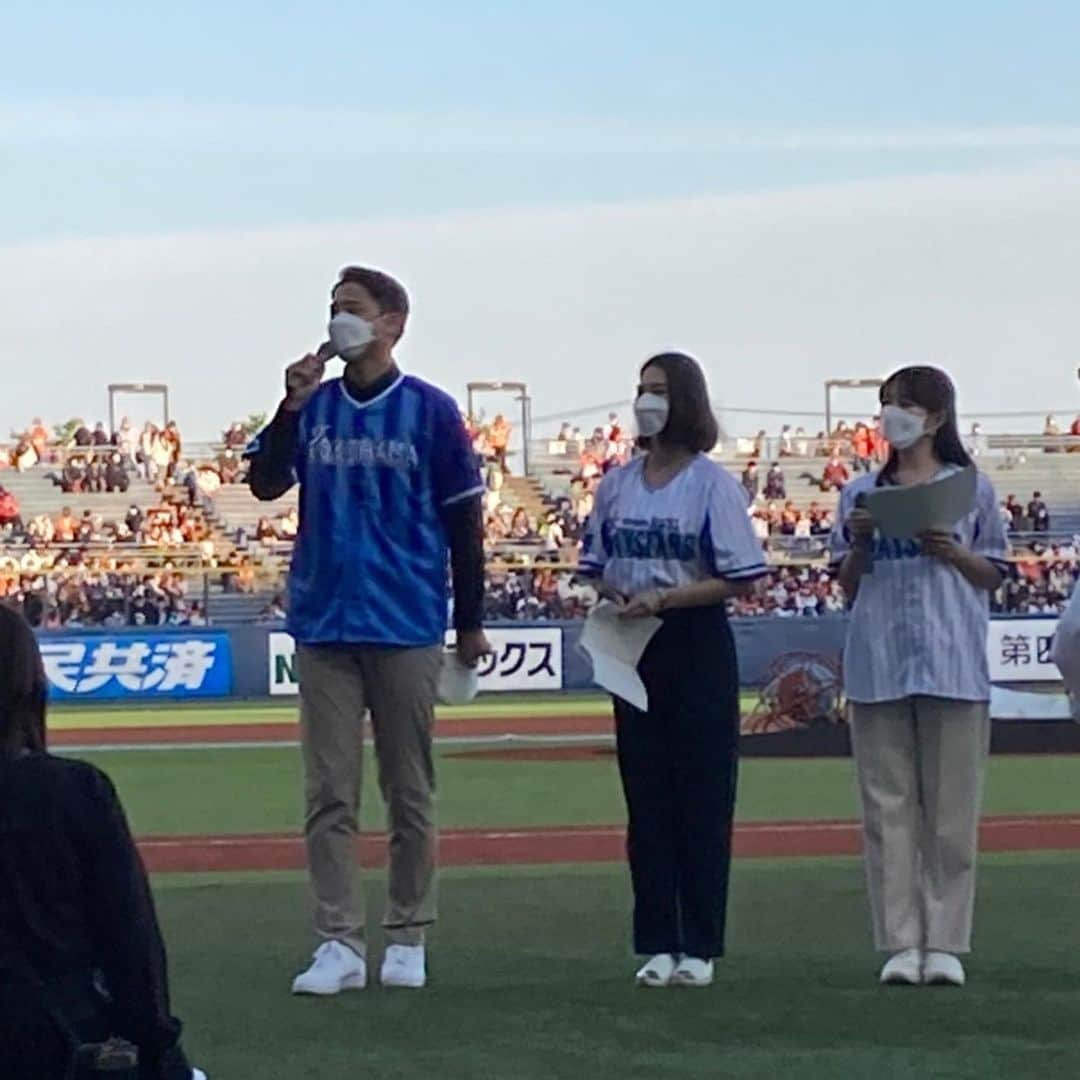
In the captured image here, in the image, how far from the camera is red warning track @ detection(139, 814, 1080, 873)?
40.3 feet

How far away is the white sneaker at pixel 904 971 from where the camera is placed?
8.09 m

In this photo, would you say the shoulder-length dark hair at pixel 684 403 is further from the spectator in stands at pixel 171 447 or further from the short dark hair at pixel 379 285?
the spectator in stands at pixel 171 447

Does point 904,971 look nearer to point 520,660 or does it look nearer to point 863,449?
point 520,660

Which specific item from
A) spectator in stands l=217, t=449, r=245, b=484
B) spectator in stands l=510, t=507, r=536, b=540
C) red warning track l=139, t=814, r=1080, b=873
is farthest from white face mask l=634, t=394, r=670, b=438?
spectator in stands l=217, t=449, r=245, b=484

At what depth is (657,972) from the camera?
26.6ft

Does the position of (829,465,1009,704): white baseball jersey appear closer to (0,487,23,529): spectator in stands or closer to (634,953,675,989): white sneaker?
(634,953,675,989): white sneaker

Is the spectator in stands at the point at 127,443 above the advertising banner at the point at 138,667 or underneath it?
above

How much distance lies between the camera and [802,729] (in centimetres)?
2017

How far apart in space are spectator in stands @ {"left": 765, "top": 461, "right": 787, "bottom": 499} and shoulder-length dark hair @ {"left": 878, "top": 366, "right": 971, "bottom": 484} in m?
33.4

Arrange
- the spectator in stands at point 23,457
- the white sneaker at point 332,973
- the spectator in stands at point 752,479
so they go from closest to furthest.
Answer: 1. the white sneaker at point 332,973
2. the spectator in stands at point 752,479
3. the spectator in stands at point 23,457

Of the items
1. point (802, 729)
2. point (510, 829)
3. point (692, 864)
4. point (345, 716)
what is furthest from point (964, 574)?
point (802, 729)

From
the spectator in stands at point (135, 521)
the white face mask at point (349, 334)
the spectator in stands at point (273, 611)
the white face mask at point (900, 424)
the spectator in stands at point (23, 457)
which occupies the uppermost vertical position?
the white face mask at point (349, 334)

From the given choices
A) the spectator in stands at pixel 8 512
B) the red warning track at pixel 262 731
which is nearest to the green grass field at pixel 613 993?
the red warning track at pixel 262 731

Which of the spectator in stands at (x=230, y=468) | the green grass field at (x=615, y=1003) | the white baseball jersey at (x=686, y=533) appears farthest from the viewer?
the spectator in stands at (x=230, y=468)
